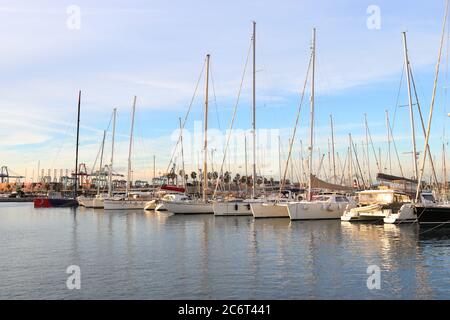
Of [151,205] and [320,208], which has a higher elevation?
[320,208]

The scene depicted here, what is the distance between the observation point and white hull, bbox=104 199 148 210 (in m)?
89.5

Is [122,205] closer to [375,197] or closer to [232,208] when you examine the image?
[232,208]

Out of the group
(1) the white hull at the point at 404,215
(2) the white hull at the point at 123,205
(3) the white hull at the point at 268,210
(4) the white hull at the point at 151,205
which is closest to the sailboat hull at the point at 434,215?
(1) the white hull at the point at 404,215

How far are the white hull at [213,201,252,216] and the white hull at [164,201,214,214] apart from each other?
4372 mm

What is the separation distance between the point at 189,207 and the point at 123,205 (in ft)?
85.7

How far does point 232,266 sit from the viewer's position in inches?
933

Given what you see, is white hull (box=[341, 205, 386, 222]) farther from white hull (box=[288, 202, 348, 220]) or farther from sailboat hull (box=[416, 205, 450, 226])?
sailboat hull (box=[416, 205, 450, 226])

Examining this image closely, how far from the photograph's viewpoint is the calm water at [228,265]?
18.3 meters

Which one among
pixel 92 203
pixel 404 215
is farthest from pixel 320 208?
pixel 92 203

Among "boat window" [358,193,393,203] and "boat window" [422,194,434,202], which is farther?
"boat window" [358,193,393,203]

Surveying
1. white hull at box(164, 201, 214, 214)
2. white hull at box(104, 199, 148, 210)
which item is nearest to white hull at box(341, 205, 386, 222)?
white hull at box(164, 201, 214, 214)

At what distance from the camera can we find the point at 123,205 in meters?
90.0

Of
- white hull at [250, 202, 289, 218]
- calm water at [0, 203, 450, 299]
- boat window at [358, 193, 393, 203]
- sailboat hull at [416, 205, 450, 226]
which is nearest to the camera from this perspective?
calm water at [0, 203, 450, 299]

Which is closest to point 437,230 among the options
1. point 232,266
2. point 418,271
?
point 418,271
